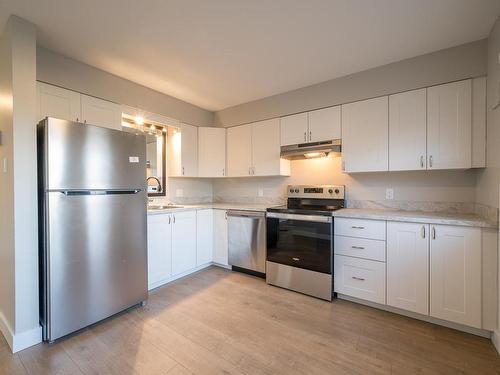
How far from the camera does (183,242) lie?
9.96ft

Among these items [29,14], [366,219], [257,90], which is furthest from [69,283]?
[257,90]

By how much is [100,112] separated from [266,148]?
79.9 inches

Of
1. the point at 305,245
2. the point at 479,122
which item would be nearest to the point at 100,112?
the point at 305,245

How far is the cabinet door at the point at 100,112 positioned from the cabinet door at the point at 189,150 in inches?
37.5

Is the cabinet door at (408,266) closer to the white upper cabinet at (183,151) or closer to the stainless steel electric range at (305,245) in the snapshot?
the stainless steel electric range at (305,245)

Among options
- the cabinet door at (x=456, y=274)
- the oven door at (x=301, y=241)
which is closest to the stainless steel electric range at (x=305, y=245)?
the oven door at (x=301, y=241)

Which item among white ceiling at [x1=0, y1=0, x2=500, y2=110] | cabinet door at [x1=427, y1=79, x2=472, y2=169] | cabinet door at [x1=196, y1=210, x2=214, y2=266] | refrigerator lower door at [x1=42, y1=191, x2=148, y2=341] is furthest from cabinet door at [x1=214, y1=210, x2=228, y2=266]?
cabinet door at [x1=427, y1=79, x2=472, y2=169]

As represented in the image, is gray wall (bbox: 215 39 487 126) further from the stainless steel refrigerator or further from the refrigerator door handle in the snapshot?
the refrigerator door handle

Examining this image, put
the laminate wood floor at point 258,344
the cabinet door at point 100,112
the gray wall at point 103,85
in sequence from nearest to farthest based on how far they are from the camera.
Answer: the laminate wood floor at point 258,344 < the gray wall at point 103,85 < the cabinet door at point 100,112

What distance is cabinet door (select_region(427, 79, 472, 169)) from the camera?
210 cm

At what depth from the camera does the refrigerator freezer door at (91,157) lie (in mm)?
1793

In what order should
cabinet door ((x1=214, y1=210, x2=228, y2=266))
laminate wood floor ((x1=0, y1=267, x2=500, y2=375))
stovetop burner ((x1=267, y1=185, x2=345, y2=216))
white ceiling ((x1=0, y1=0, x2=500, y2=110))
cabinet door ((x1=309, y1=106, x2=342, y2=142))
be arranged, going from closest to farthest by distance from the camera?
laminate wood floor ((x1=0, y1=267, x2=500, y2=375)), white ceiling ((x1=0, y1=0, x2=500, y2=110)), cabinet door ((x1=309, y1=106, x2=342, y2=142)), stovetop burner ((x1=267, y1=185, x2=345, y2=216)), cabinet door ((x1=214, y1=210, x2=228, y2=266))

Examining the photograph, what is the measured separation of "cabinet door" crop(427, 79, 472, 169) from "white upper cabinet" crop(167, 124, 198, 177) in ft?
9.63

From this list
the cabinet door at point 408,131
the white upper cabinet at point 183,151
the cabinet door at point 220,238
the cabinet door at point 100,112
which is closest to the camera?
the cabinet door at point 408,131
